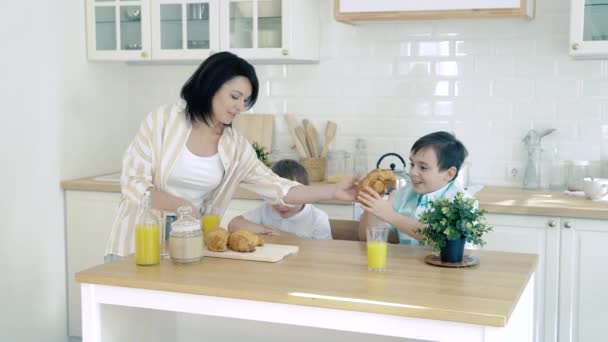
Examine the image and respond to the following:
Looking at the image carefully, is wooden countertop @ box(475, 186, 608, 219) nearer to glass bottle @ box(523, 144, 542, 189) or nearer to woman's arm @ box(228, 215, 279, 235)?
glass bottle @ box(523, 144, 542, 189)

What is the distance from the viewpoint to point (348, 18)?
3.96 m

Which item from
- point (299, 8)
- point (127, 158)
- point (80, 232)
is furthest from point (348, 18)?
point (80, 232)

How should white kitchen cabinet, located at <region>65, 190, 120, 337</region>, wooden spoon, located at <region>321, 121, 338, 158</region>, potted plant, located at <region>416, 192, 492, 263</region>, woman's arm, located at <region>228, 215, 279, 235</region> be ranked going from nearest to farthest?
potted plant, located at <region>416, 192, 492, 263</region> < woman's arm, located at <region>228, 215, 279, 235</region> < white kitchen cabinet, located at <region>65, 190, 120, 337</region> < wooden spoon, located at <region>321, 121, 338, 158</region>

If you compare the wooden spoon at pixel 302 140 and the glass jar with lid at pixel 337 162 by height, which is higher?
the wooden spoon at pixel 302 140

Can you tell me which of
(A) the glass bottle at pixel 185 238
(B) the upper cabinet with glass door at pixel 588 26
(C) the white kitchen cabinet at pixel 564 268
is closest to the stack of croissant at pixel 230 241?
(A) the glass bottle at pixel 185 238

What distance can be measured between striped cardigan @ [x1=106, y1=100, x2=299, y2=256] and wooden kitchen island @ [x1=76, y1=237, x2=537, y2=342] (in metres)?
0.50

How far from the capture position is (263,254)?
2.51 metres

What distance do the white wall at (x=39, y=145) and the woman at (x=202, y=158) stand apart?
1.17 m

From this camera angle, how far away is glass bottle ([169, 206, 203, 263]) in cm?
237

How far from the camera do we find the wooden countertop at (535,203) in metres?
3.44

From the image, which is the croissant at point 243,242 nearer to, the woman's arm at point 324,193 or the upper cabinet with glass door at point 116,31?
the woman's arm at point 324,193

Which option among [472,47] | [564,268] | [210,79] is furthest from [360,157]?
[210,79]

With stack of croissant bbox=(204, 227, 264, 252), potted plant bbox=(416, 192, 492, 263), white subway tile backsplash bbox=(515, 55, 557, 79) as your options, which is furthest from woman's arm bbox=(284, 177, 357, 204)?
white subway tile backsplash bbox=(515, 55, 557, 79)

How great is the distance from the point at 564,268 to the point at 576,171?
0.67m
